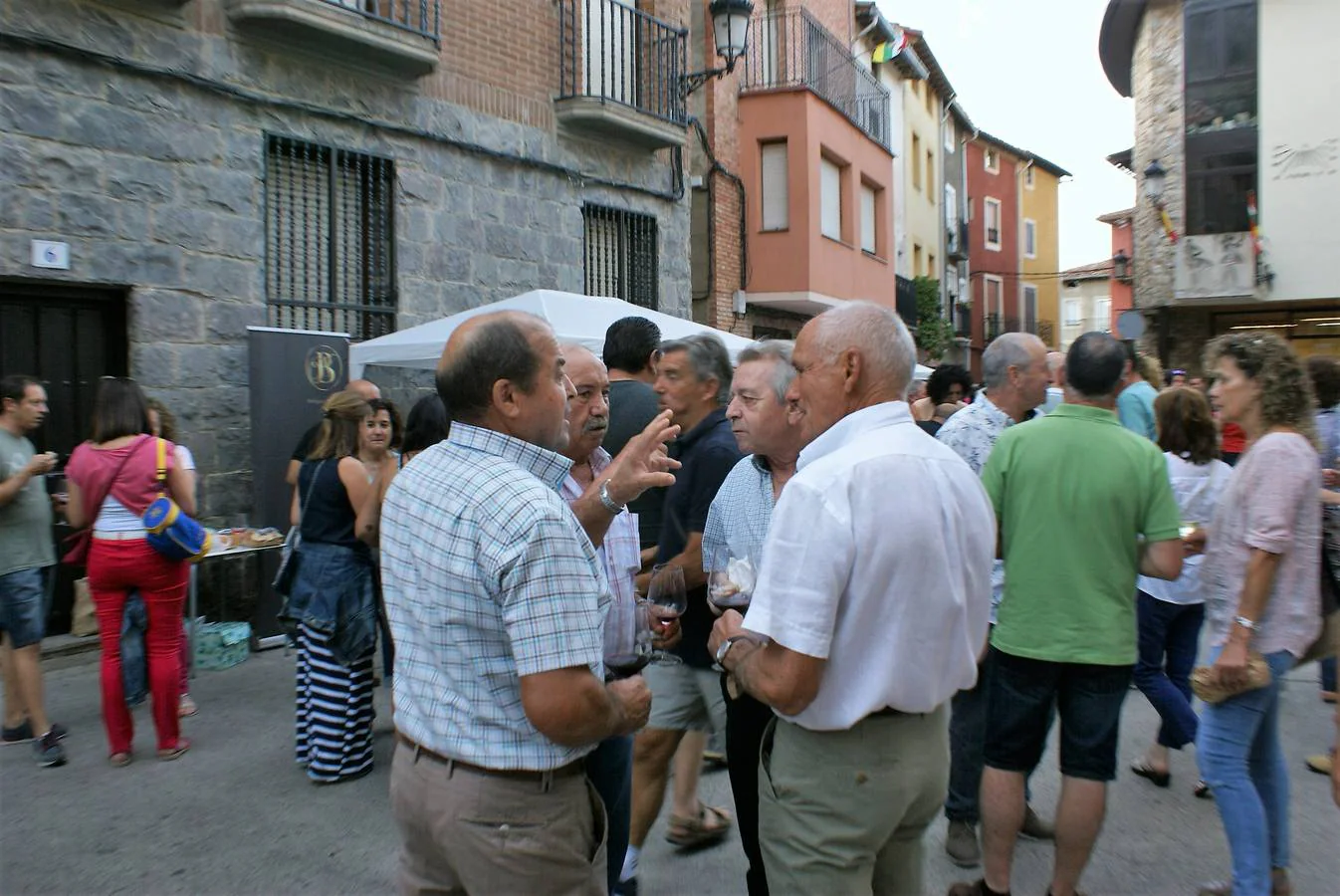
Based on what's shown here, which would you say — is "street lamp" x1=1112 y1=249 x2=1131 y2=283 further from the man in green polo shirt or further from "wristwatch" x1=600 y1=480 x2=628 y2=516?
"wristwatch" x1=600 y1=480 x2=628 y2=516

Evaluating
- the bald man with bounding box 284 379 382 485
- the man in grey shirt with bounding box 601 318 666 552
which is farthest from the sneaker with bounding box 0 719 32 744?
the man in grey shirt with bounding box 601 318 666 552

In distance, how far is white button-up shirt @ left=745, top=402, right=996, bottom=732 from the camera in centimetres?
204

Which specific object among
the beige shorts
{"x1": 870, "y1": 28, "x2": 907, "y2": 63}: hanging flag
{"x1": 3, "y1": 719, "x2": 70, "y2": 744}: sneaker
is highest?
{"x1": 870, "y1": 28, "x2": 907, "y2": 63}: hanging flag

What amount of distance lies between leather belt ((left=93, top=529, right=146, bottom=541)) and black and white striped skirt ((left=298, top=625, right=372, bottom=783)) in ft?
2.82

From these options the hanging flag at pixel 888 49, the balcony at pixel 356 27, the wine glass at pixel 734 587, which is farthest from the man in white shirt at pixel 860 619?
the hanging flag at pixel 888 49

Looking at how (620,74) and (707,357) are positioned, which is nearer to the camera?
(707,357)

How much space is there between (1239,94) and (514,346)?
80.6 ft

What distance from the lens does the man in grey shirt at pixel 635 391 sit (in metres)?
3.73

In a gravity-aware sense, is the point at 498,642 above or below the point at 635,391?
below

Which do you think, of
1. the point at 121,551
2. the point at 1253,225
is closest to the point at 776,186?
the point at 1253,225

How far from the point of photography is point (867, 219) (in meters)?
20.5

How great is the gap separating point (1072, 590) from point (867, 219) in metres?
18.1

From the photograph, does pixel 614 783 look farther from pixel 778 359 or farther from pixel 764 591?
pixel 778 359

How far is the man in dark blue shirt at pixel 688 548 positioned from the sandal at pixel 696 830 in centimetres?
40
